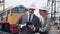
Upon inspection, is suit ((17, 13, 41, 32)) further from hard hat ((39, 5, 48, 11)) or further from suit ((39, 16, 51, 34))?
hard hat ((39, 5, 48, 11))

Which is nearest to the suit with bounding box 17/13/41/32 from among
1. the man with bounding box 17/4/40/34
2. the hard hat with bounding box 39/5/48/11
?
the man with bounding box 17/4/40/34

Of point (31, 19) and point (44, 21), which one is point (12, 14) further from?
point (44, 21)

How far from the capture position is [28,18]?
11.9ft

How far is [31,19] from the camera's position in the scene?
3631 mm

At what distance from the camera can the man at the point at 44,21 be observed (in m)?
3.63

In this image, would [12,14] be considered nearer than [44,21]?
Yes

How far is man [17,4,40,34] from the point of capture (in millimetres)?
3605

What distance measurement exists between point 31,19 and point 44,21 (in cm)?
28

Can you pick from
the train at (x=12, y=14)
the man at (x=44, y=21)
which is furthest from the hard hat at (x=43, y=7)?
the train at (x=12, y=14)

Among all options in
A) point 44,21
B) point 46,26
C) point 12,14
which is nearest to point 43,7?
point 44,21

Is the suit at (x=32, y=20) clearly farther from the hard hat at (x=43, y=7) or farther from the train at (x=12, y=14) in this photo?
the hard hat at (x=43, y=7)

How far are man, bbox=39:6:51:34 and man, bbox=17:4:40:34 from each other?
105mm

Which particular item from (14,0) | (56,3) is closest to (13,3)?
(14,0)

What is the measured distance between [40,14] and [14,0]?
1.99 feet
